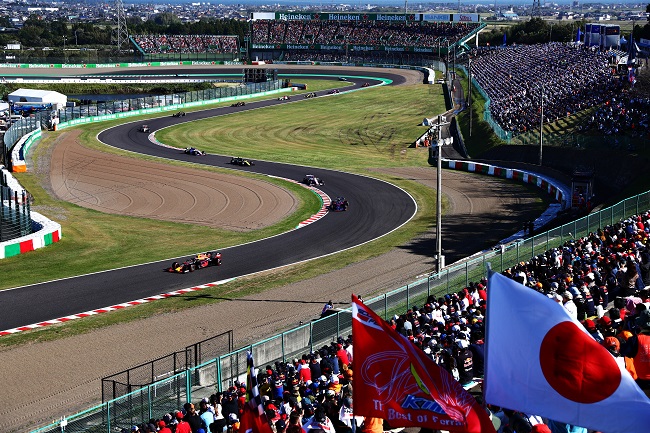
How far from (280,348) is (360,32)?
481 feet

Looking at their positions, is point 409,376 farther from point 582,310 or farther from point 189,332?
point 189,332

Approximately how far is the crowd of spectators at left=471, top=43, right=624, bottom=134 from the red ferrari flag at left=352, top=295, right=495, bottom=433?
155 ft

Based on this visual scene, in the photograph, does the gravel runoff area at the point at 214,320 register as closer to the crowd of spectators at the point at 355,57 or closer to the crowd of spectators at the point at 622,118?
the crowd of spectators at the point at 622,118

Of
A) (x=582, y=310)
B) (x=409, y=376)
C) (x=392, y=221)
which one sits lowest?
(x=392, y=221)

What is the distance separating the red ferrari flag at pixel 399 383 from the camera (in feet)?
31.1

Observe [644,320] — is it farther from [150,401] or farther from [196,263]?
[196,263]

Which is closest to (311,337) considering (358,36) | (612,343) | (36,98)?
(612,343)

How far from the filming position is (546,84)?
7456cm

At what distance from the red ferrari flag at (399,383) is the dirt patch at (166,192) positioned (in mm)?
35734

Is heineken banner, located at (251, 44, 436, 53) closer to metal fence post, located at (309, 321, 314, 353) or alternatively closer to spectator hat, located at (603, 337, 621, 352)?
metal fence post, located at (309, 321, 314, 353)

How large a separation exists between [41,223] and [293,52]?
124 metres

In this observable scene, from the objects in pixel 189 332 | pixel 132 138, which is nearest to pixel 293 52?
pixel 132 138

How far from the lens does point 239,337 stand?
2753 cm

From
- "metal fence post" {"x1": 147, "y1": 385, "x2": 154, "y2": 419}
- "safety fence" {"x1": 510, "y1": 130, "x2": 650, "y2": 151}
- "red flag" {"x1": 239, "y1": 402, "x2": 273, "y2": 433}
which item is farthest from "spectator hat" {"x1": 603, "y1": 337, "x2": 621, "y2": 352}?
"safety fence" {"x1": 510, "y1": 130, "x2": 650, "y2": 151}
